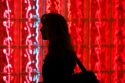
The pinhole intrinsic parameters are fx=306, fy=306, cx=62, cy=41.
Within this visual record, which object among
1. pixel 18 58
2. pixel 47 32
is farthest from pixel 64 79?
pixel 18 58

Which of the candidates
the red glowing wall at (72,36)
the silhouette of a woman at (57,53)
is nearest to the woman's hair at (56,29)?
the silhouette of a woman at (57,53)

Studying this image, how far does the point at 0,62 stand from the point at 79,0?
1188mm

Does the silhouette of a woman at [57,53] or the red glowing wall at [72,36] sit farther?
the red glowing wall at [72,36]

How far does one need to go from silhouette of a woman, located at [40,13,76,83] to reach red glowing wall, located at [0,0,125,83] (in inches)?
82.1

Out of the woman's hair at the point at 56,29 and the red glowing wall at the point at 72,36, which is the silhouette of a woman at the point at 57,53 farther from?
the red glowing wall at the point at 72,36

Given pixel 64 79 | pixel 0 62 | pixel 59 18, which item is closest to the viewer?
pixel 64 79

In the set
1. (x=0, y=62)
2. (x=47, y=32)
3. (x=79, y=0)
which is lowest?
(x=0, y=62)

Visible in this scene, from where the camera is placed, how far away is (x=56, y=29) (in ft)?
4.98

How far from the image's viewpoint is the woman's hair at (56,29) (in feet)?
4.93

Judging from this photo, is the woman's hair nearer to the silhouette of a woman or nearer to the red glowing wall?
the silhouette of a woman

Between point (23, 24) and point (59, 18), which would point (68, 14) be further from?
point (59, 18)

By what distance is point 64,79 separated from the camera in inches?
55.9

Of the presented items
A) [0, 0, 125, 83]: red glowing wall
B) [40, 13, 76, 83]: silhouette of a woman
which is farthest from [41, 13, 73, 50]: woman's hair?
[0, 0, 125, 83]: red glowing wall

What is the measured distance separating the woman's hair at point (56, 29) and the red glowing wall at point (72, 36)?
2.07m
